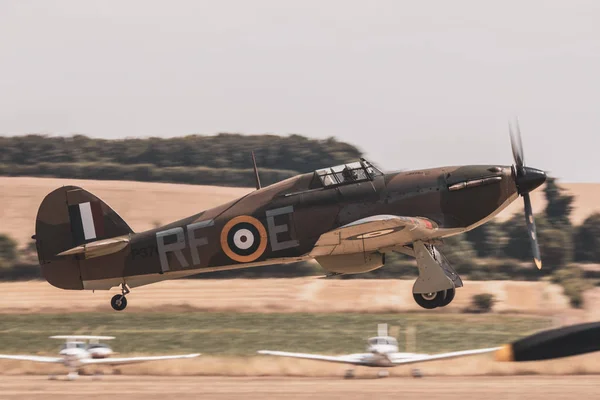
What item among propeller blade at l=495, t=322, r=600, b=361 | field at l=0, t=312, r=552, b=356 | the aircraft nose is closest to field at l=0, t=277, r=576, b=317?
field at l=0, t=312, r=552, b=356

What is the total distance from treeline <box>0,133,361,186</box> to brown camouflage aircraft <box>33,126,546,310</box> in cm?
6565

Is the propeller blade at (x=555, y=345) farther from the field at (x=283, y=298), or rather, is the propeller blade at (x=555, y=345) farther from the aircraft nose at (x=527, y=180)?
the field at (x=283, y=298)

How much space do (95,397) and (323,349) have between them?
19.0 meters

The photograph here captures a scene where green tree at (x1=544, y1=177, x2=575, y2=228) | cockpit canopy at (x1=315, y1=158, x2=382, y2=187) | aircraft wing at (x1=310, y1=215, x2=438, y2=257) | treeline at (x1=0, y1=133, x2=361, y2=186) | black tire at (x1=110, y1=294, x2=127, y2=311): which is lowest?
green tree at (x1=544, y1=177, x2=575, y2=228)

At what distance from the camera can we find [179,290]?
58.6 meters

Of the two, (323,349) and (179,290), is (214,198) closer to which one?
(179,290)

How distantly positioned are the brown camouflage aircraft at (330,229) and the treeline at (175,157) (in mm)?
65652

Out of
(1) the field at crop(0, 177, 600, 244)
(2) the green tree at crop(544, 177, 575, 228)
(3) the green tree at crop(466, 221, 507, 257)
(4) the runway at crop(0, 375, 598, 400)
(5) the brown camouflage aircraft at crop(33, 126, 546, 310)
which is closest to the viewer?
(5) the brown camouflage aircraft at crop(33, 126, 546, 310)

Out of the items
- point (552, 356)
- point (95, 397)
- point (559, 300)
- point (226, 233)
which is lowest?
point (559, 300)

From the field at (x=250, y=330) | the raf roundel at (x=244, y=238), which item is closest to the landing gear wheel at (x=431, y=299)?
the raf roundel at (x=244, y=238)

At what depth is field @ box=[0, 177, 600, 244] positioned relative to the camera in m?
71.1

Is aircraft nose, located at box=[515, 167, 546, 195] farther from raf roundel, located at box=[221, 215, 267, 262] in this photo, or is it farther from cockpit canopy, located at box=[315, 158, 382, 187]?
raf roundel, located at box=[221, 215, 267, 262]

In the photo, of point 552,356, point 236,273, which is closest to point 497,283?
point 236,273

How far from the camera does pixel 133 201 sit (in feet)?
241
